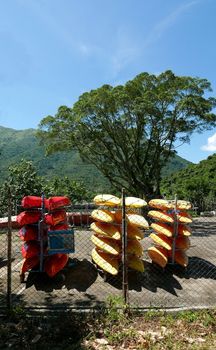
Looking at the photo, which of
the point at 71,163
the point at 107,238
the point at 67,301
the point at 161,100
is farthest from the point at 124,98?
the point at 71,163

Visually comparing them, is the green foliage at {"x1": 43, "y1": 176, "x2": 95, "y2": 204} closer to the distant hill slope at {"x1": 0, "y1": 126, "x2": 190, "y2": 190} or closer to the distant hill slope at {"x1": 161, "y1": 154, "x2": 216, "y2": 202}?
the distant hill slope at {"x1": 161, "y1": 154, "x2": 216, "y2": 202}

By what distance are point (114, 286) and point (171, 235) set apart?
2.14 meters

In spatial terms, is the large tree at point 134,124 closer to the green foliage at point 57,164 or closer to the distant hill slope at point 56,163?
the green foliage at point 57,164

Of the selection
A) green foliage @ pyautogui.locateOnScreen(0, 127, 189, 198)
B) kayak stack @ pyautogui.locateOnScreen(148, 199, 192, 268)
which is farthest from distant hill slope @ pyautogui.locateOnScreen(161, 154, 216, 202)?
kayak stack @ pyautogui.locateOnScreen(148, 199, 192, 268)

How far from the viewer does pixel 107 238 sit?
340 inches

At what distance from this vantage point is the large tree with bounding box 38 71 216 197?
22.1 meters

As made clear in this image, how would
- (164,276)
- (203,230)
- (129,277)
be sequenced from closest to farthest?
(129,277) → (164,276) → (203,230)

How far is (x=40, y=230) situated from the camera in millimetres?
8258

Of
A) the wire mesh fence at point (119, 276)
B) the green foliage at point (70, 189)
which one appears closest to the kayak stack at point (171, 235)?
the wire mesh fence at point (119, 276)

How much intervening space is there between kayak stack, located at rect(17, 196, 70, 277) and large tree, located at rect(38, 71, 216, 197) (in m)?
13.8

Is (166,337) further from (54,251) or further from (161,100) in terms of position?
(161,100)

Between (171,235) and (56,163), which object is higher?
(56,163)

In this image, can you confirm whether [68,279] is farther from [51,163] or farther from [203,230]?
[51,163]

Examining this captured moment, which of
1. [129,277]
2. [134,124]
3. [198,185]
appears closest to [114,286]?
[129,277]
